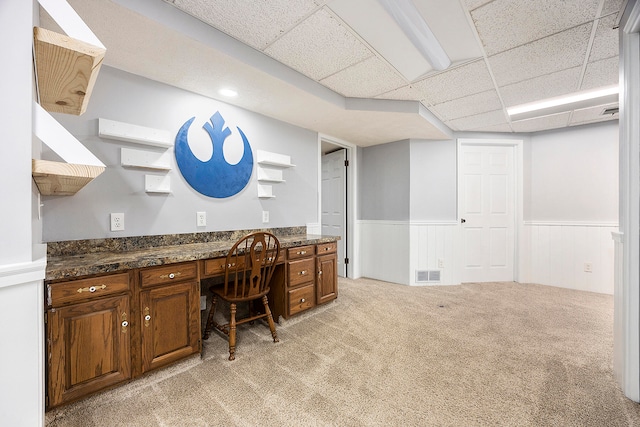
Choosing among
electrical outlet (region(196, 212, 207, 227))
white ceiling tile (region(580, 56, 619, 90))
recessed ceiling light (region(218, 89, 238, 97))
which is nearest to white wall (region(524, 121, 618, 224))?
white ceiling tile (region(580, 56, 619, 90))

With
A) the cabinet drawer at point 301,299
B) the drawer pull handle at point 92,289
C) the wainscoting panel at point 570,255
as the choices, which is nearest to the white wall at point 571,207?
the wainscoting panel at point 570,255

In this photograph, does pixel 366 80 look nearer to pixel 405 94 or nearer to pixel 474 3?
pixel 405 94

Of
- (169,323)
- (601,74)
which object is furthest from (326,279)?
(601,74)

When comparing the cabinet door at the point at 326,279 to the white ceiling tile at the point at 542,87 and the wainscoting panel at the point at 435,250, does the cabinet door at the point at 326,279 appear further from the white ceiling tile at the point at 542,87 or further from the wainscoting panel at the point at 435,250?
the white ceiling tile at the point at 542,87

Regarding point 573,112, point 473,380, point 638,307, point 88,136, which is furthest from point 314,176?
point 573,112

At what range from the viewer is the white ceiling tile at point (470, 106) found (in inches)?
109

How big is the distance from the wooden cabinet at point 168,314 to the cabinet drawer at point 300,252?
88 centimetres

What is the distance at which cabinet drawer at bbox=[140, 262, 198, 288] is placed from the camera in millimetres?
1588

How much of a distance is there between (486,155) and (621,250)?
2803 mm

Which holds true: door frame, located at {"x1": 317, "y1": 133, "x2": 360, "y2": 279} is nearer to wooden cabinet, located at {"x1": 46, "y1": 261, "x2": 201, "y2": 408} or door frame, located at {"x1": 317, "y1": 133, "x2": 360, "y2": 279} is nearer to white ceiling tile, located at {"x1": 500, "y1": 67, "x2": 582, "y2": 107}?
white ceiling tile, located at {"x1": 500, "y1": 67, "x2": 582, "y2": 107}

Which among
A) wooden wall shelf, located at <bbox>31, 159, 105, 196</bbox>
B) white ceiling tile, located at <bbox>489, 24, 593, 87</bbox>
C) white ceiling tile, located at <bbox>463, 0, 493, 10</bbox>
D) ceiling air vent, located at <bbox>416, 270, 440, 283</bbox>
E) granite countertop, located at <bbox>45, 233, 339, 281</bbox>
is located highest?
white ceiling tile, located at <bbox>463, 0, 493, 10</bbox>

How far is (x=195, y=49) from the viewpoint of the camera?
1.71 metres

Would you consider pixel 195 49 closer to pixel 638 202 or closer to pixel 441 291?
pixel 638 202

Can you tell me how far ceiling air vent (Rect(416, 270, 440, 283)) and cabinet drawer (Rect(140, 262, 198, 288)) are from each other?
314cm
